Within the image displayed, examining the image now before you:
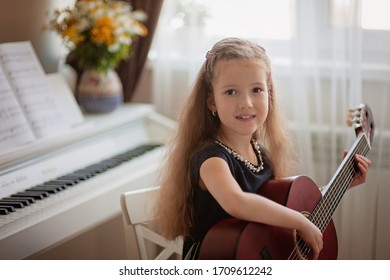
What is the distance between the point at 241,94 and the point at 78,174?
794mm

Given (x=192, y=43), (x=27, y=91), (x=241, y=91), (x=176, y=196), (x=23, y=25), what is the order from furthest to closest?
(x=192, y=43), (x=23, y=25), (x=27, y=91), (x=176, y=196), (x=241, y=91)

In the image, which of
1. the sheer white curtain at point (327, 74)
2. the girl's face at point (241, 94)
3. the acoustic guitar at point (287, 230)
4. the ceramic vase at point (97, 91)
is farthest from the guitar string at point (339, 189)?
the ceramic vase at point (97, 91)

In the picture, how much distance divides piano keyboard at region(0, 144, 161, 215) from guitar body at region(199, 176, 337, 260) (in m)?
0.58

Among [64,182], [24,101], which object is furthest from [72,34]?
[64,182]

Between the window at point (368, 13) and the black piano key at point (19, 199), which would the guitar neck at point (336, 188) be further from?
the black piano key at point (19, 199)

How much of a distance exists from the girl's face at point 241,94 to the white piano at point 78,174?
0.40m

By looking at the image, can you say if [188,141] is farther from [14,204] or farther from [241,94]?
[14,204]

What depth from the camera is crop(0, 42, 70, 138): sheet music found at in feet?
6.26

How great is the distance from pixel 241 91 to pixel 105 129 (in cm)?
95

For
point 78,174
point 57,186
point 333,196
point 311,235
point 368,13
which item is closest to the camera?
point 311,235

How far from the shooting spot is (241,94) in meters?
1.30
